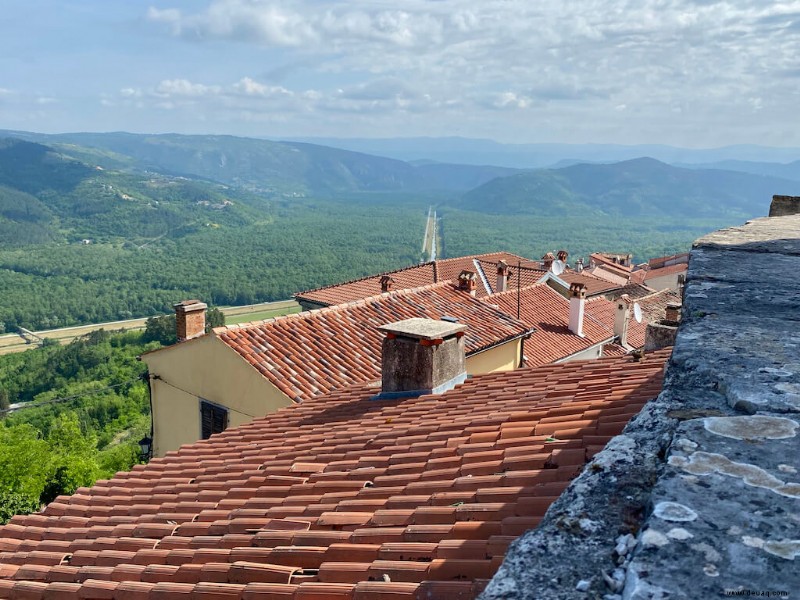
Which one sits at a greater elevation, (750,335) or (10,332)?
(750,335)

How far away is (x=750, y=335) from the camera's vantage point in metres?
2.40

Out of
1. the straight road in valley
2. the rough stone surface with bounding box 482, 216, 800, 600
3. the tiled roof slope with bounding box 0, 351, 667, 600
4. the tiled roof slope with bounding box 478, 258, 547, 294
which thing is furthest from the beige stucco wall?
the straight road in valley

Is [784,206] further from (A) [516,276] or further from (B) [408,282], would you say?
(A) [516,276]

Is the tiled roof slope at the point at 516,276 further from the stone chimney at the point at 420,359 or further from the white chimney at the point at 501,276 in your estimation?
the stone chimney at the point at 420,359

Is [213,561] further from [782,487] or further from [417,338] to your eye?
[417,338]

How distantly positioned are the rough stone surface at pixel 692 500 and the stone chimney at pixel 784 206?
5858mm

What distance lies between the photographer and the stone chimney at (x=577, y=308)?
669 inches

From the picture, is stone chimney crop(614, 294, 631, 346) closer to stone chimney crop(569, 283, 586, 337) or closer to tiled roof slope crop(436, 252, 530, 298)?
stone chimney crop(569, 283, 586, 337)

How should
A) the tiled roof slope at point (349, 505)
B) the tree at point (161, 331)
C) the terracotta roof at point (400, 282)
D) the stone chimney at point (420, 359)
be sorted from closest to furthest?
the tiled roof slope at point (349, 505)
the stone chimney at point (420, 359)
the terracotta roof at point (400, 282)
the tree at point (161, 331)

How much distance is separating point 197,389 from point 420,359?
5.95 m

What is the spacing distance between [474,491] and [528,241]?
151 meters

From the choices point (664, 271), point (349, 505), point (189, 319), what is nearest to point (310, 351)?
point (189, 319)

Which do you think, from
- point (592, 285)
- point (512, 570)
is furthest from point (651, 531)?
point (592, 285)

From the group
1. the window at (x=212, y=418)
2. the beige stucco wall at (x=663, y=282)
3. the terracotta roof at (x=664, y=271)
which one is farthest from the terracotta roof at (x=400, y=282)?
the terracotta roof at (x=664, y=271)
